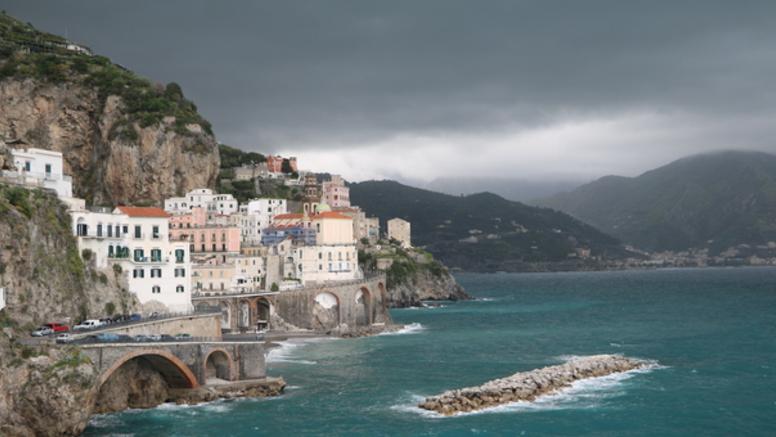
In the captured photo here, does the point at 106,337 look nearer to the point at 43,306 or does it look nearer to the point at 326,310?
the point at 43,306

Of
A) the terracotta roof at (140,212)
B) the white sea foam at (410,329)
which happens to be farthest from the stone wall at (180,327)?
the white sea foam at (410,329)

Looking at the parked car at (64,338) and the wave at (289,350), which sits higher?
the parked car at (64,338)

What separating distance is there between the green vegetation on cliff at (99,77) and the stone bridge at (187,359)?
74244 mm

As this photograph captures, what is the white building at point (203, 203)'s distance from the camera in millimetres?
126750

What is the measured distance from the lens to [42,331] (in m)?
52.2

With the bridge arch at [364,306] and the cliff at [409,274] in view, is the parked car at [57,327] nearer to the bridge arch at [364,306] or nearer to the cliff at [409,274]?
the bridge arch at [364,306]

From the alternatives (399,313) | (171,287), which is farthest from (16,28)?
(171,287)

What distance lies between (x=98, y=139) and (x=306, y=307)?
47987 millimetres

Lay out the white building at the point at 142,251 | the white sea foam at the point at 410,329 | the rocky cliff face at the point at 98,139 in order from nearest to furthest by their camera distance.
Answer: the white building at the point at 142,251 → the white sea foam at the point at 410,329 → the rocky cliff face at the point at 98,139

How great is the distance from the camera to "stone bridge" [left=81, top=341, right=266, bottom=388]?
51.0 metres

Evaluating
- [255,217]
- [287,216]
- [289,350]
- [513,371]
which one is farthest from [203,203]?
[513,371]

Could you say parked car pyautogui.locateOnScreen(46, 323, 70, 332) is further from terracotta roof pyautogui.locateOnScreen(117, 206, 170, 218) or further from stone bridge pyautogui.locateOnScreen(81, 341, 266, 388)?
terracotta roof pyautogui.locateOnScreen(117, 206, 170, 218)

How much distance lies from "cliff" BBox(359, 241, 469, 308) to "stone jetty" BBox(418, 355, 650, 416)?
86.4 m

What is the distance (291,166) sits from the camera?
19925 centimetres
